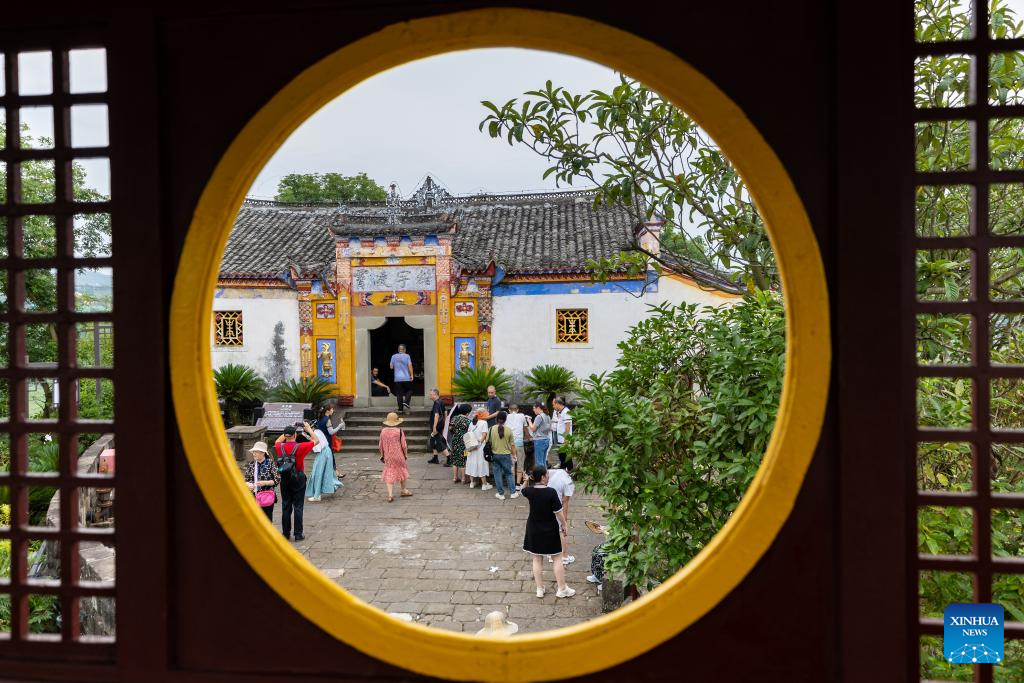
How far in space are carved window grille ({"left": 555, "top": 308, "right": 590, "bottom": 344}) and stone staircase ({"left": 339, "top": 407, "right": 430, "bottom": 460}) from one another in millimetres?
3054

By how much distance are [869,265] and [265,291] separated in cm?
1347

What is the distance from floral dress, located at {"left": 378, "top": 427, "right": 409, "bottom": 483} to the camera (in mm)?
8175

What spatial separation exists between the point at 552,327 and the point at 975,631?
11.7 meters

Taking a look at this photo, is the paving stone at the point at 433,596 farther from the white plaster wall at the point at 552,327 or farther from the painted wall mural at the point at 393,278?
the painted wall mural at the point at 393,278

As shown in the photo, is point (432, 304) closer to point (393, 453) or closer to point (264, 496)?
point (393, 453)

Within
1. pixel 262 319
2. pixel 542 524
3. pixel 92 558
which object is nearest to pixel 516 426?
pixel 542 524

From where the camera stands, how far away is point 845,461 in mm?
1566

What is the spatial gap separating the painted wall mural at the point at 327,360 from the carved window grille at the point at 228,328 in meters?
1.66

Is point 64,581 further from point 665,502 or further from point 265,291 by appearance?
point 265,291

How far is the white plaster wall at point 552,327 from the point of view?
1313 centimetres

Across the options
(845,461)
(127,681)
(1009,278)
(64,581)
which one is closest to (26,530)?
(64,581)

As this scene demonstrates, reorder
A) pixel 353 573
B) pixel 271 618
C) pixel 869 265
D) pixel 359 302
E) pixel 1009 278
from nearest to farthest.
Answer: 1. pixel 869 265
2. pixel 271 618
3. pixel 1009 278
4. pixel 353 573
5. pixel 359 302

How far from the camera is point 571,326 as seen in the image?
43.8ft

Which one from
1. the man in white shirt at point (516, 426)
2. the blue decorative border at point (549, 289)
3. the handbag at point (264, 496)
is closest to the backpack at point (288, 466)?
the handbag at point (264, 496)
